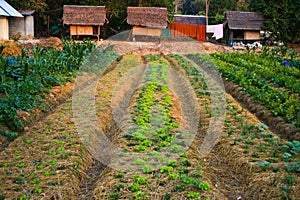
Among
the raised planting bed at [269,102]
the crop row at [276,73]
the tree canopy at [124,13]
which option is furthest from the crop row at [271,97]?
the tree canopy at [124,13]

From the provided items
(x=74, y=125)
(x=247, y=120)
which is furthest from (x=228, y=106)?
(x=74, y=125)

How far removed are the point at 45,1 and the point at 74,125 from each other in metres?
31.6

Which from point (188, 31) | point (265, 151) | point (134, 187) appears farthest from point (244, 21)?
point (134, 187)

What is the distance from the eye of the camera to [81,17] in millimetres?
34094

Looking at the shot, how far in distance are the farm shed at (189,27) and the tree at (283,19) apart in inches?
239

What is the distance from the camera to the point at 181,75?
17797 mm

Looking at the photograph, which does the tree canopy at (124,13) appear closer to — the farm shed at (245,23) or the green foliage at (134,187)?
the farm shed at (245,23)

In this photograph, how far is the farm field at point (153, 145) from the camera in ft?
19.9

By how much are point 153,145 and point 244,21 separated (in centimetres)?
3000

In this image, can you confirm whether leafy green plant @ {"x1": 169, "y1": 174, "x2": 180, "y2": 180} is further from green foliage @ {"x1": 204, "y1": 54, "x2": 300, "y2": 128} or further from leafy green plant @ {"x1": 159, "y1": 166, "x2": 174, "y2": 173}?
green foliage @ {"x1": 204, "y1": 54, "x2": 300, "y2": 128}

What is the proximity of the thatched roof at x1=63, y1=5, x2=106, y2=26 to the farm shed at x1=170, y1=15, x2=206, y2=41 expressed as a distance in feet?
26.7

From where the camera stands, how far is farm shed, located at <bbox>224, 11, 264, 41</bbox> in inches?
1384

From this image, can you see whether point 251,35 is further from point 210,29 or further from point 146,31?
point 146,31

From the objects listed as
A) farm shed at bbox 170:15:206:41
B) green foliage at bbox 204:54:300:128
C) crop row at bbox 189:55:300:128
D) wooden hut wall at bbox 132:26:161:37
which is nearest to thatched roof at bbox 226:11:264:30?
farm shed at bbox 170:15:206:41
